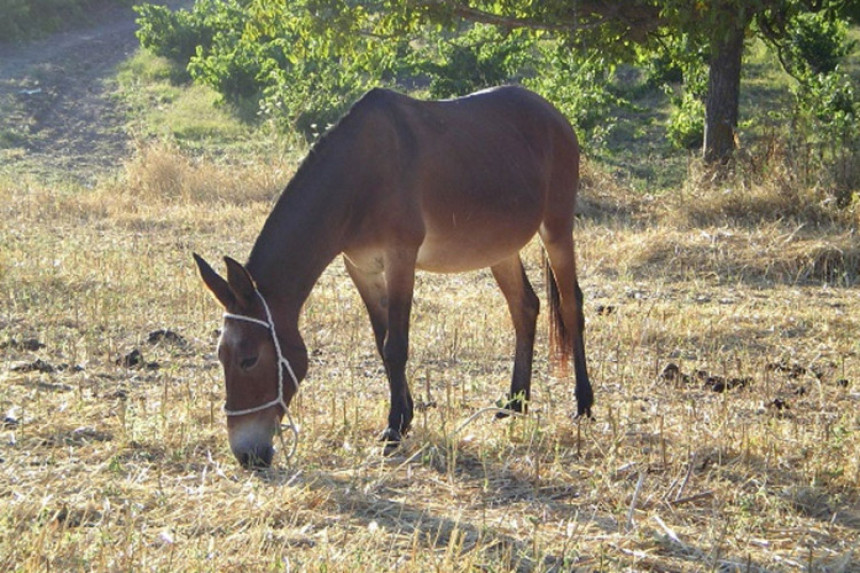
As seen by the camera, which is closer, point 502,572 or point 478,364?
point 502,572

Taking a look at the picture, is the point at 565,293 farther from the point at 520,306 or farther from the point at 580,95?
the point at 580,95

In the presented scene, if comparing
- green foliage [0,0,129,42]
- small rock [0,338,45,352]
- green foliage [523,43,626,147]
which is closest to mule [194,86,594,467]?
small rock [0,338,45,352]

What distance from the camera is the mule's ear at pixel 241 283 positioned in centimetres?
482

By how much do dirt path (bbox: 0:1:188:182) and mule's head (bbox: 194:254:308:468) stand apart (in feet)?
35.3

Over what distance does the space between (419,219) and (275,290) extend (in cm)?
90

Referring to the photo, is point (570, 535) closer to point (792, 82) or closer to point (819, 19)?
point (819, 19)

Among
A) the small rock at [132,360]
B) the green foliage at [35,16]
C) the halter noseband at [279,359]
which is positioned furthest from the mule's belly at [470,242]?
the green foliage at [35,16]

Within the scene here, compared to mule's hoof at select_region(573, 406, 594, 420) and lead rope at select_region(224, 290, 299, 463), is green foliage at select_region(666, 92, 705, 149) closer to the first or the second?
mule's hoof at select_region(573, 406, 594, 420)

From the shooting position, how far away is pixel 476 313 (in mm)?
8320

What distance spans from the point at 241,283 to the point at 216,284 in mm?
110

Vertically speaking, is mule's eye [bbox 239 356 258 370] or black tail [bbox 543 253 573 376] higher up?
mule's eye [bbox 239 356 258 370]

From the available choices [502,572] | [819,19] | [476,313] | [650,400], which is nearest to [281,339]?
[502,572]

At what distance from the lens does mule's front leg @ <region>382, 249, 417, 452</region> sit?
550 cm

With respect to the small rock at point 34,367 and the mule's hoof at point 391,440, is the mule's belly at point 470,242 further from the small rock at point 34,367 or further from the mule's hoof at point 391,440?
the small rock at point 34,367
